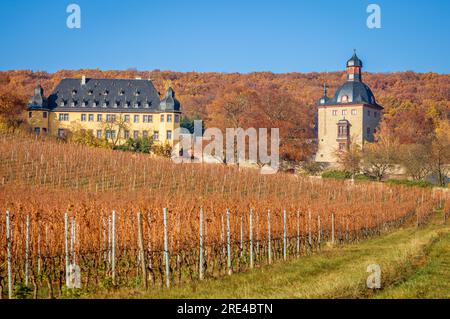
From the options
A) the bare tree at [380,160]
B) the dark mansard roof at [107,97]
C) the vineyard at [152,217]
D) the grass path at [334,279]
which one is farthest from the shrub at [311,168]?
the grass path at [334,279]

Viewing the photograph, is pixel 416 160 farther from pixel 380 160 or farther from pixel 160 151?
pixel 160 151

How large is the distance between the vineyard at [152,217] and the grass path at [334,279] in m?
0.84

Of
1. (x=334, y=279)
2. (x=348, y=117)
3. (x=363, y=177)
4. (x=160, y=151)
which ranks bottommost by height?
(x=363, y=177)

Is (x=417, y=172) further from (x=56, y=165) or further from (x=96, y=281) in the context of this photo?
(x=96, y=281)

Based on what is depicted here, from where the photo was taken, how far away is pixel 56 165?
1597 inches

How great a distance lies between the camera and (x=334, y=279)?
11.8m

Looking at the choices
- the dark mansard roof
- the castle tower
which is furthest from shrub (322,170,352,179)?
the castle tower

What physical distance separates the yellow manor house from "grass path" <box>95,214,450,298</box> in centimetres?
5890

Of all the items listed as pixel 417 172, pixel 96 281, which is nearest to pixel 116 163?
pixel 417 172

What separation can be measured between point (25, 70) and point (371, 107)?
227ft

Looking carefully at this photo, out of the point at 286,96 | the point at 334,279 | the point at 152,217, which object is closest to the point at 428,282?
the point at 334,279

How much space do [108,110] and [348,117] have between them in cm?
2855

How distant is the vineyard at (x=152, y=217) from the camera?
13.0m

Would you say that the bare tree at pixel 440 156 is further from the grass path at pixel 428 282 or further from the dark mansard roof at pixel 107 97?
the grass path at pixel 428 282
